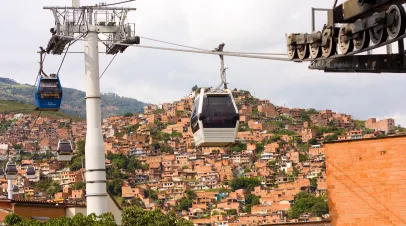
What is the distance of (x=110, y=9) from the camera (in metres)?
18.9

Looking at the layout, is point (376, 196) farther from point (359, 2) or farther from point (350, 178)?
point (359, 2)

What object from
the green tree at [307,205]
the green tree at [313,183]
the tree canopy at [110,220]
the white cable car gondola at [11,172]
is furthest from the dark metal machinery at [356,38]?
the green tree at [313,183]

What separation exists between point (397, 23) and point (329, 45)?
1632 mm

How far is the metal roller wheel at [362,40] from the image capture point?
40.0ft

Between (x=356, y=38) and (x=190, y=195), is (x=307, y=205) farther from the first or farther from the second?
(x=356, y=38)

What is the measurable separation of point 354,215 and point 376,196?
755 mm

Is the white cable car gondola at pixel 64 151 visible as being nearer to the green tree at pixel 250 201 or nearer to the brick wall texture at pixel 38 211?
the brick wall texture at pixel 38 211

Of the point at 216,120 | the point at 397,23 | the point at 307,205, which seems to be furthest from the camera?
the point at 307,205

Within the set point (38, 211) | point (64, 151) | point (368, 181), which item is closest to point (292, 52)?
point (368, 181)

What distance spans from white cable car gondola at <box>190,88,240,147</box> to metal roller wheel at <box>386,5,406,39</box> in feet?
16.0

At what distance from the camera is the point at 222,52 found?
1334 centimetres

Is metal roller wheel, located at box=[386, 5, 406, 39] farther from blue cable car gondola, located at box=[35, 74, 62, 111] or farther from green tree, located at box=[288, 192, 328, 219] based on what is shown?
green tree, located at box=[288, 192, 328, 219]

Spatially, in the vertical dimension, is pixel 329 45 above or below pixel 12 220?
above

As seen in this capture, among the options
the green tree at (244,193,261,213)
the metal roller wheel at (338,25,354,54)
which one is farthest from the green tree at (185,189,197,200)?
the metal roller wheel at (338,25,354,54)
